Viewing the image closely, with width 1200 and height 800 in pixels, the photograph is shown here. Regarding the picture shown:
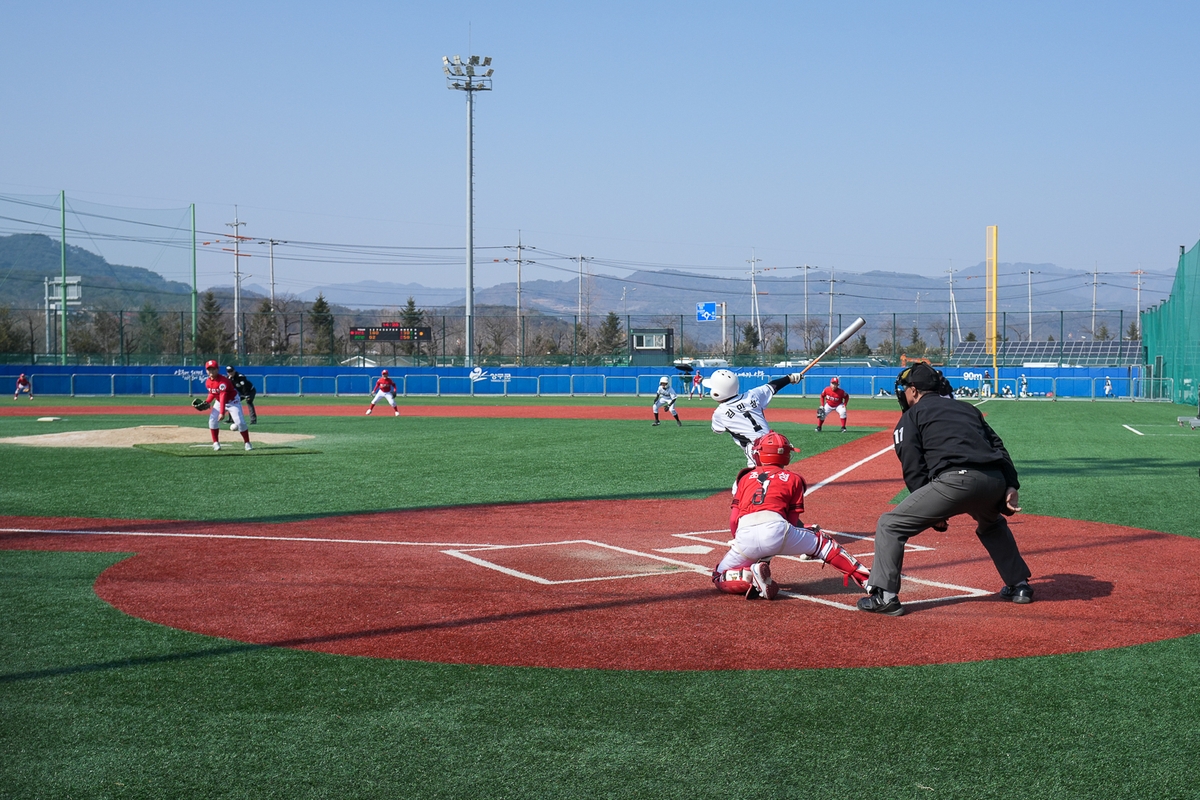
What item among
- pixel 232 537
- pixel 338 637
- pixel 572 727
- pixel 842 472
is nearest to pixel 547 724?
pixel 572 727

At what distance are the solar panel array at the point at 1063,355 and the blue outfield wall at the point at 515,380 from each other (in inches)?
325

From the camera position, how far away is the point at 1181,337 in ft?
134

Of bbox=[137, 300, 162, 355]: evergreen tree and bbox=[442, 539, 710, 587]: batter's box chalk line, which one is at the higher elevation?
bbox=[137, 300, 162, 355]: evergreen tree

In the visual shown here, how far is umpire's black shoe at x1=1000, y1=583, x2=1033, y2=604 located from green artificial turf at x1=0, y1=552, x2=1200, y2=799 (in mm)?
1182

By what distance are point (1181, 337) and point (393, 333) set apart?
4633 cm

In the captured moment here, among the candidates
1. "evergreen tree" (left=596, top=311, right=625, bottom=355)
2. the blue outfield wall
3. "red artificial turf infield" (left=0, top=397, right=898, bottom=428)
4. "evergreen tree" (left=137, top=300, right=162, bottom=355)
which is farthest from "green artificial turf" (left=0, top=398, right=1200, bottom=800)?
"evergreen tree" (left=596, top=311, right=625, bottom=355)

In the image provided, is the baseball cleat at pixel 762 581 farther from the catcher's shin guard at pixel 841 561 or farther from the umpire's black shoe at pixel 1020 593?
the umpire's black shoe at pixel 1020 593

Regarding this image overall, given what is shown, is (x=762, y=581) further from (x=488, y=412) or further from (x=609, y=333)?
(x=609, y=333)

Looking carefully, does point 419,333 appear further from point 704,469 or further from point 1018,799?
point 1018,799

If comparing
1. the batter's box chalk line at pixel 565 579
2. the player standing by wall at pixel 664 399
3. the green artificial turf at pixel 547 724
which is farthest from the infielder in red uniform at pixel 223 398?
the green artificial turf at pixel 547 724

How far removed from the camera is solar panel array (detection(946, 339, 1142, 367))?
6525 cm

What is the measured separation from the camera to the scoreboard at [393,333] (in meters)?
67.8

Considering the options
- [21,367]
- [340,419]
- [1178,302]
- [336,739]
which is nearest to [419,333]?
[21,367]

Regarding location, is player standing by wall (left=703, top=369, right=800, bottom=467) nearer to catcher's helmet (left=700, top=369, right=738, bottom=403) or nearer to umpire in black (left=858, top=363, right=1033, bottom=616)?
catcher's helmet (left=700, top=369, right=738, bottom=403)
